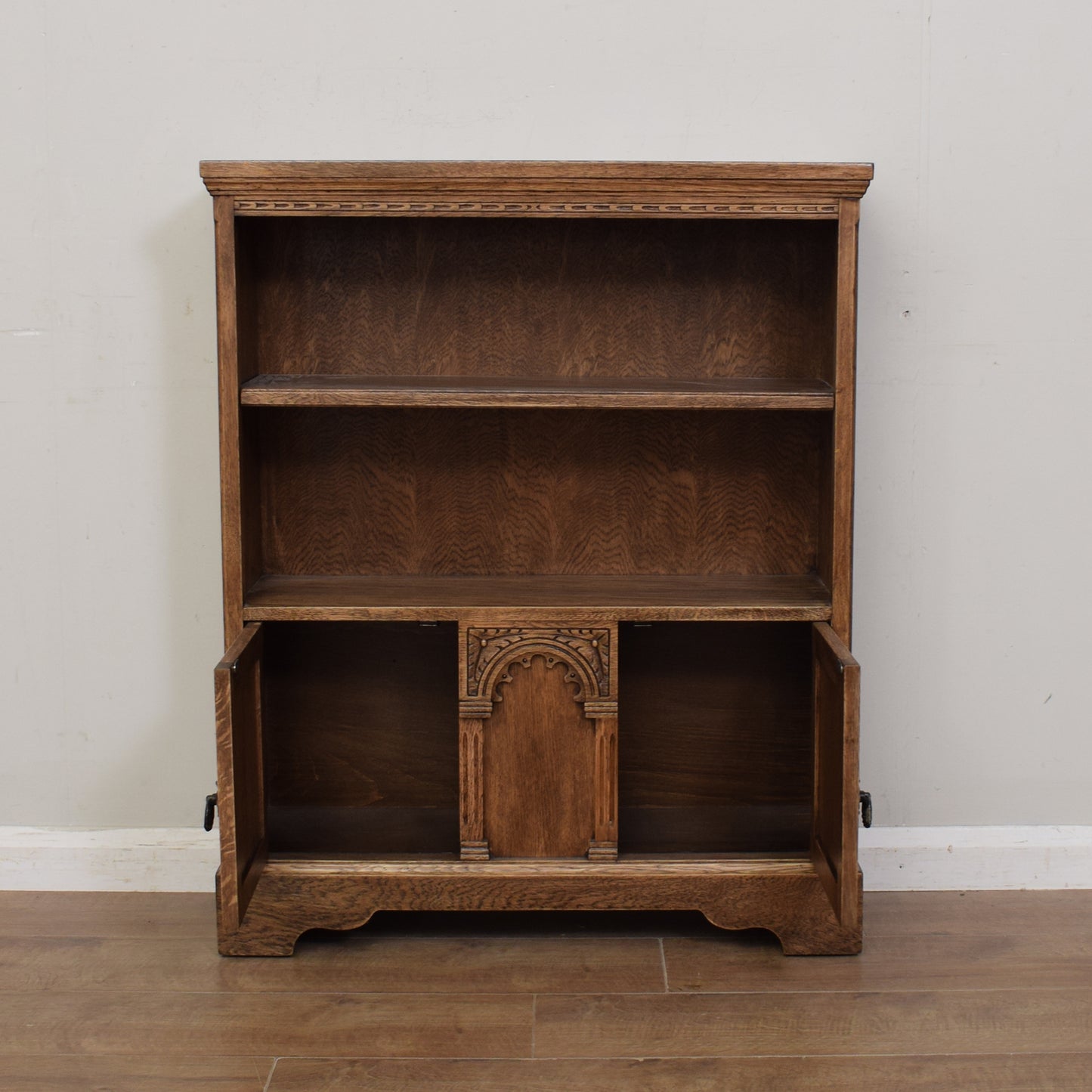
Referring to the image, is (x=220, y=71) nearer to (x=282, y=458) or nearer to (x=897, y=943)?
(x=282, y=458)

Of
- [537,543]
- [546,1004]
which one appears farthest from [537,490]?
[546,1004]

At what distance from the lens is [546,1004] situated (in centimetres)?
211

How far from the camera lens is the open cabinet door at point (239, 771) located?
2129 millimetres

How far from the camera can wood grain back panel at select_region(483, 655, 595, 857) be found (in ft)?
7.50

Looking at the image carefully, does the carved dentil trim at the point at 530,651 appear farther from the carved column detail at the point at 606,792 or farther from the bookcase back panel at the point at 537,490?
the bookcase back panel at the point at 537,490

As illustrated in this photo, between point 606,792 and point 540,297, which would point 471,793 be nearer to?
point 606,792

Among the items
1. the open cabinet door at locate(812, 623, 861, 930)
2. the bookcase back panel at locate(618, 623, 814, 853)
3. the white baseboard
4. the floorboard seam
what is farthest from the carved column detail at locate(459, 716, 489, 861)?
the white baseboard

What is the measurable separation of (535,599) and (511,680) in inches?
6.1

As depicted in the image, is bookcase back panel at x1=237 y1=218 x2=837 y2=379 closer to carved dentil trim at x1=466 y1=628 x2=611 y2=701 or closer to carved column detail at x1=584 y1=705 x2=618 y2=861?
carved dentil trim at x1=466 y1=628 x2=611 y2=701

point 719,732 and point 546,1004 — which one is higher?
point 719,732

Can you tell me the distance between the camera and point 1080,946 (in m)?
2.31

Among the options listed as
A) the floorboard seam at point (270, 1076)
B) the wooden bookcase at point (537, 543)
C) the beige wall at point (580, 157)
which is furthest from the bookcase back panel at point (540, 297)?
the floorboard seam at point (270, 1076)

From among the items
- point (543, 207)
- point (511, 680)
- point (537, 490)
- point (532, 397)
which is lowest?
point (511, 680)

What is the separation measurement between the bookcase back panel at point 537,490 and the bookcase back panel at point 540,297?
101mm
